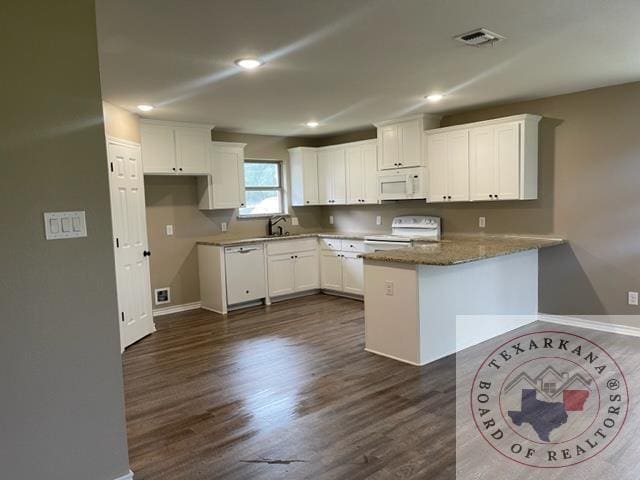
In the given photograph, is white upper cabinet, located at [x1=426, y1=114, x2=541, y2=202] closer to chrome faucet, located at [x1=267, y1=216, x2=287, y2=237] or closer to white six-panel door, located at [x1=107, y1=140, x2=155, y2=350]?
chrome faucet, located at [x1=267, y1=216, x2=287, y2=237]

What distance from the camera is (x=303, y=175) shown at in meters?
6.93

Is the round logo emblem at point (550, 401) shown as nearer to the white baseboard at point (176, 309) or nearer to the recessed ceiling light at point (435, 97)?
the recessed ceiling light at point (435, 97)

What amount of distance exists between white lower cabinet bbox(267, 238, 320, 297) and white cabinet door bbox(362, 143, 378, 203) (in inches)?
41.6

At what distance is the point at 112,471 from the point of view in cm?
218

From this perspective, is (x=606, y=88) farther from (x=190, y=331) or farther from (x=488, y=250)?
(x=190, y=331)

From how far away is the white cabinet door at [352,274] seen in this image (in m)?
6.21

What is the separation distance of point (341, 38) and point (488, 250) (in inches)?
92.0

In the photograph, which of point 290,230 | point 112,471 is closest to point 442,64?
point 112,471

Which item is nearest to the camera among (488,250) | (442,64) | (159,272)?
(442,64)

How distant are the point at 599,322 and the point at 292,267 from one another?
147 inches

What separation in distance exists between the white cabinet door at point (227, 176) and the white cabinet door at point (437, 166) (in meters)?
2.51

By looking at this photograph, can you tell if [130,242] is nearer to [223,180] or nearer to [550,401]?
[223,180]

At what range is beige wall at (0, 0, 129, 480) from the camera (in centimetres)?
187

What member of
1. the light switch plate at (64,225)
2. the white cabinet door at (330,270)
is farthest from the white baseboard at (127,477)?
the white cabinet door at (330,270)
